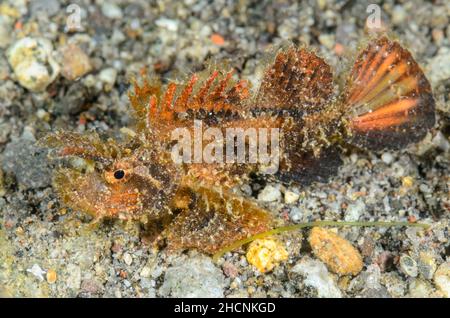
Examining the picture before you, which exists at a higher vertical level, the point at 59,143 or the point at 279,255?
the point at 59,143

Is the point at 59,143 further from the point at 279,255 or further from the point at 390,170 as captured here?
the point at 390,170

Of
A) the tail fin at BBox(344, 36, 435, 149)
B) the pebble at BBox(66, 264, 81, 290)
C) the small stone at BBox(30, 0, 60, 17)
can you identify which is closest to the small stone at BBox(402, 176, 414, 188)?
the tail fin at BBox(344, 36, 435, 149)

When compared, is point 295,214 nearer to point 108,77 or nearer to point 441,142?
point 441,142

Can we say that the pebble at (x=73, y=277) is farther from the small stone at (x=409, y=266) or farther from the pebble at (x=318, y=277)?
the small stone at (x=409, y=266)

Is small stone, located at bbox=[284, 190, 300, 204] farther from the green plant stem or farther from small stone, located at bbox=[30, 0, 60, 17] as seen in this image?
small stone, located at bbox=[30, 0, 60, 17]

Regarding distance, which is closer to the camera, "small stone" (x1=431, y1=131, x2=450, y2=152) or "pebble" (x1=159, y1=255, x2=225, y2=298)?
"pebble" (x1=159, y1=255, x2=225, y2=298)

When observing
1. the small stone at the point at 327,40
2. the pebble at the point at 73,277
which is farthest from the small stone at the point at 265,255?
the small stone at the point at 327,40

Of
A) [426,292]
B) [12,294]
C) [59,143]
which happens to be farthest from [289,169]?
[12,294]
